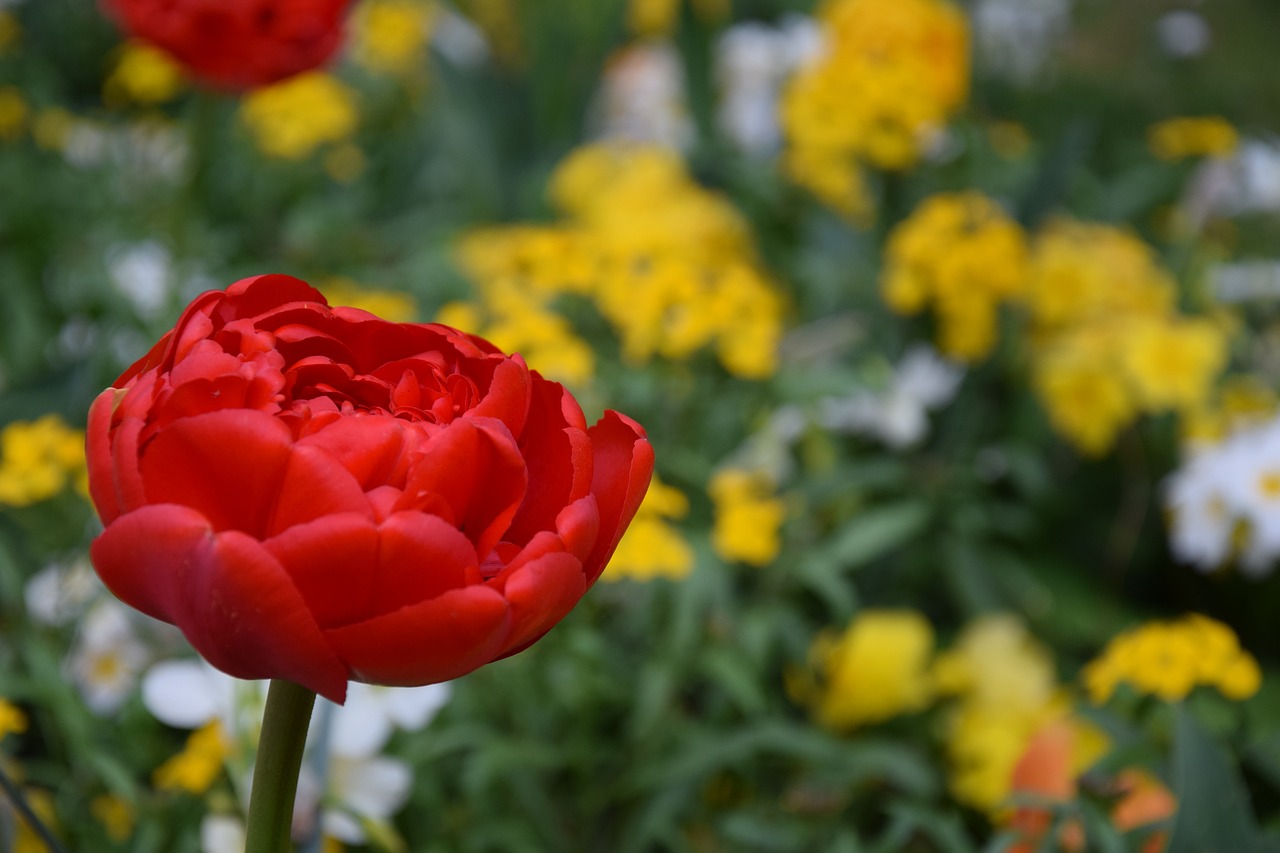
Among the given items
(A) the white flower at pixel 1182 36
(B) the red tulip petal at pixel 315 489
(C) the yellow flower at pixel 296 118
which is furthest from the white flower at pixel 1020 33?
(B) the red tulip petal at pixel 315 489

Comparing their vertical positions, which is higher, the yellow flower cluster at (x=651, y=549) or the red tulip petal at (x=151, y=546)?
the red tulip petal at (x=151, y=546)

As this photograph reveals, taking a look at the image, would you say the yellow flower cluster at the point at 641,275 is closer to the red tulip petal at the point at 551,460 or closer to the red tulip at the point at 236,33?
the red tulip at the point at 236,33

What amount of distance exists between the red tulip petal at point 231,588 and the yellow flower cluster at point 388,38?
247 centimetres

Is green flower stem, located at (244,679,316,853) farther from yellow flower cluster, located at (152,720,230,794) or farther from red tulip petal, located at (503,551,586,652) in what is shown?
yellow flower cluster, located at (152,720,230,794)

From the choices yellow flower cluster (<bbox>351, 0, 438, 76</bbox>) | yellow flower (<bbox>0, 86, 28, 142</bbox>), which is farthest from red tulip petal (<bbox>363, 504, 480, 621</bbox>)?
yellow flower cluster (<bbox>351, 0, 438, 76</bbox>)

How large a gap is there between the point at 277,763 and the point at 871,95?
60.3 inches

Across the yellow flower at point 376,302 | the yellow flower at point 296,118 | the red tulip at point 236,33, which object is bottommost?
the yellow flower at point 376,302

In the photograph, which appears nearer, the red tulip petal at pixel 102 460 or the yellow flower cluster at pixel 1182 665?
the red tulip petal at pixel 102 460

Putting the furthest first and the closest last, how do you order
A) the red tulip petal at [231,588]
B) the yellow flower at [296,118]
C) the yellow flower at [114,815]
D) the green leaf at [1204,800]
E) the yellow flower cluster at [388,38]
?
the yellow flower cluster at [388,38] < the yellow flower at [296,118] < the yellow flower at [114,815] < the green leaf at [1204,800] < the red tulip petal at [231,588]

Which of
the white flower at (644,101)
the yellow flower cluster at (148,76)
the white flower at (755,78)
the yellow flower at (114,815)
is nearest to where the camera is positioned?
the yellow flower at (114,815)

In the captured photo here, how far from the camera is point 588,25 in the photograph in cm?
272

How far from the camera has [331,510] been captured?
41cm

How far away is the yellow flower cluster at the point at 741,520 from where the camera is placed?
1150 millimetres

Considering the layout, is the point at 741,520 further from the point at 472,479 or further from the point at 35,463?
the point at 472,479
